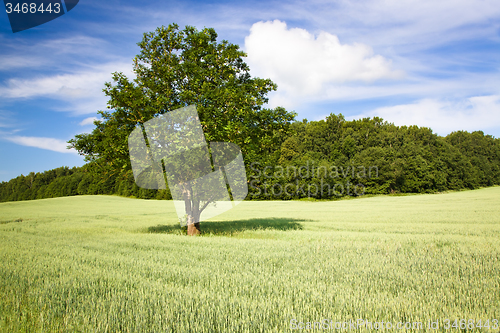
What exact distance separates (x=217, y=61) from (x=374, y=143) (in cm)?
7473

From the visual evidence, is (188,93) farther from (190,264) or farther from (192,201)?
(190,264)

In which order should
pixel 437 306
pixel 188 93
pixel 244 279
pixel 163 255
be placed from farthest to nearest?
1. pixel 188 93
2. pixel 163 255
3. pixel 244 279
4. pixel 437 306

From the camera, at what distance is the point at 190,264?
6812 millimetres

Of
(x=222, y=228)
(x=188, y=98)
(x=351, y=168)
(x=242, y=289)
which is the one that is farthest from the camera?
(x=351, y=168)

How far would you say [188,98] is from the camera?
514 inches

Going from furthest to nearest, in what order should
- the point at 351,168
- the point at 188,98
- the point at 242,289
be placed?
1. the point at 351,168
2. the point at 188,98
3. the point at 242,289

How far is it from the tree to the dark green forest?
39542 mm

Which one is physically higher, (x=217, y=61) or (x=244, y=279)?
(x=217, y=61)

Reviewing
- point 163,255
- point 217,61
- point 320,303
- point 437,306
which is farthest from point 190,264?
point 217,61

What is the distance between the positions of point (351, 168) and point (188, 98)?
209 ft

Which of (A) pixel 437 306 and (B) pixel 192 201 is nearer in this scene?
(A) pixel 437 306

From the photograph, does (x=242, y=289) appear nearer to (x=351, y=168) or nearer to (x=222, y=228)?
(x=222, y=228)

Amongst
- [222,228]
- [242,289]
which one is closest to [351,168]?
[222,228]

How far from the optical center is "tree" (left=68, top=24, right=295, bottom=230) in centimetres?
1269
